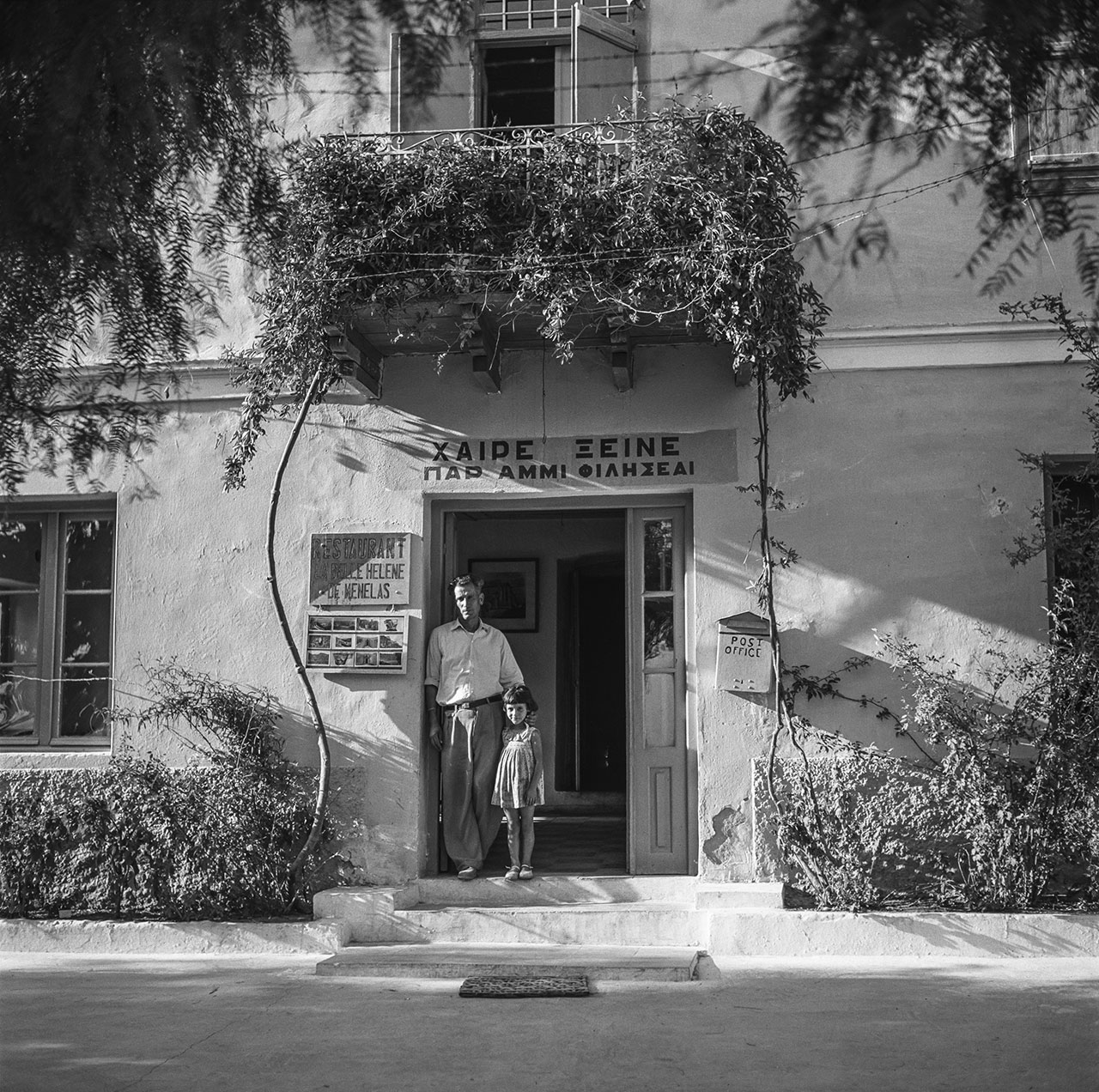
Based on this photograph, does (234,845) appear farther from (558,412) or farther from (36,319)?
(36,319)

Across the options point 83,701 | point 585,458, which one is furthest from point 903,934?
point 83,701

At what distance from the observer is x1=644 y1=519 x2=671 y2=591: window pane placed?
30.4ft

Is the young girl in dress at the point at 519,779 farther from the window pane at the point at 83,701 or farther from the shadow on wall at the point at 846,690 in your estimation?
the window pane at the point at 83,701

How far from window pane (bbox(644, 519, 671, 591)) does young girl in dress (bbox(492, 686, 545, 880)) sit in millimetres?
1170

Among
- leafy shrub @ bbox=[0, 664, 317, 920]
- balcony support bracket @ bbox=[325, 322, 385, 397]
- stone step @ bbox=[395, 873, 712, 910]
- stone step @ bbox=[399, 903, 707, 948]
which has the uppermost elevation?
balcony support bracket @ bbox=[325, 322, 385, 397]

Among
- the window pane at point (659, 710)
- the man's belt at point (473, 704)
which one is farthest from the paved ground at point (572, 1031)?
the man's belt at point (473, 704)

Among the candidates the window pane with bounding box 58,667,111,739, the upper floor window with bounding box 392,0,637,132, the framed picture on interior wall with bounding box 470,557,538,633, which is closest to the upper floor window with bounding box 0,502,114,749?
the window pane with bounding box 58,667,111,739

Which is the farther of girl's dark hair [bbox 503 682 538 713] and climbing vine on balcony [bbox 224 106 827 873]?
girl's dark hair [bbox 503 682 538 713]

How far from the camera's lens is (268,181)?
5.04m

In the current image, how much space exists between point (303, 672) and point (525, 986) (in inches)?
101

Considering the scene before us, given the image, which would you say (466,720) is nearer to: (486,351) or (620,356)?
(486,351)

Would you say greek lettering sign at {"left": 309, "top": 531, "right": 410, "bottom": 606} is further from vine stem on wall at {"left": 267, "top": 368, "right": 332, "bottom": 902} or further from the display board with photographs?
vine stem on wall at {"left": 267, "top": 368, "right": 332, "bottom": 902}

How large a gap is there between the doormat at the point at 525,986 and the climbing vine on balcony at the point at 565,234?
3.53 m

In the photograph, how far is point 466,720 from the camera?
9023 millimetres
